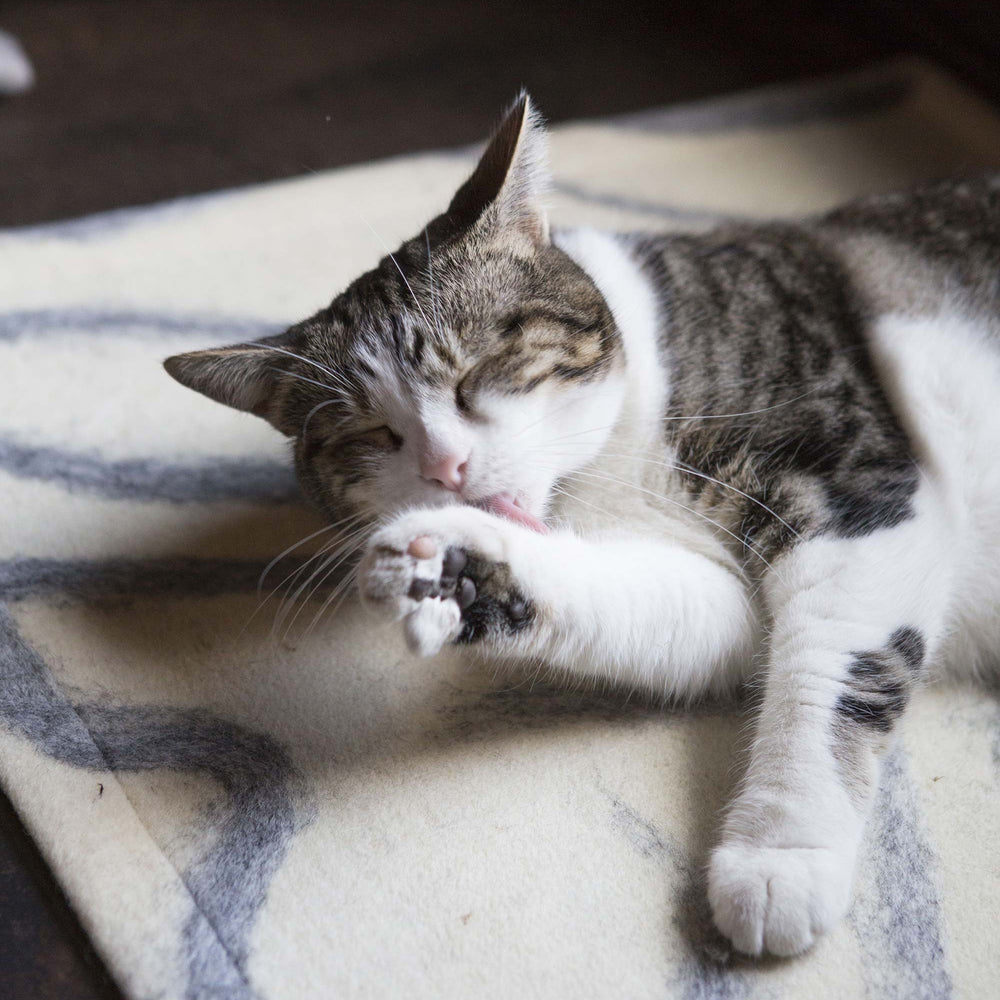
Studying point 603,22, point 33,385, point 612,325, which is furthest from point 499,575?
point 603,22

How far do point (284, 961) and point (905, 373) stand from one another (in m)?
1.03

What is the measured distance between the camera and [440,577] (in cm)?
103

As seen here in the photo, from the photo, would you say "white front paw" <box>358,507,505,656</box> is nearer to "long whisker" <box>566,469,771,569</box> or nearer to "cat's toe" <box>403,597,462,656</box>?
"cat's toe" <box>403,597,462,656</box>

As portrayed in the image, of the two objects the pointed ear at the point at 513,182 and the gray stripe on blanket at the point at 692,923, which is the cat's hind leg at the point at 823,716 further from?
the pointed ear at the point at 513,182

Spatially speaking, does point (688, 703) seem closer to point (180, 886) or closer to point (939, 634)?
point (939, 634)

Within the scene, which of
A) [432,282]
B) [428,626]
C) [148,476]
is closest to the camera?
[428,626]

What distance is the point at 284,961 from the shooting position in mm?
1007

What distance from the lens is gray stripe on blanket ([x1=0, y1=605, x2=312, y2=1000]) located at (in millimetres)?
1025

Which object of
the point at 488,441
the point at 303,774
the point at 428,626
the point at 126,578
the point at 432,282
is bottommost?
the point at 303,774

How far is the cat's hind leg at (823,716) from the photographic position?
1013mm

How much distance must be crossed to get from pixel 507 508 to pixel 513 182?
0.43 m

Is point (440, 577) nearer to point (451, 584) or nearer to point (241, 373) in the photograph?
point (451, 584)

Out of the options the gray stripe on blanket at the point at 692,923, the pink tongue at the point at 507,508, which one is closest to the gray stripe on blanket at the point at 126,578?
the pink tongue at the point at 507,508

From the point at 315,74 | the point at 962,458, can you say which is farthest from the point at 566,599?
the point at 315,74
